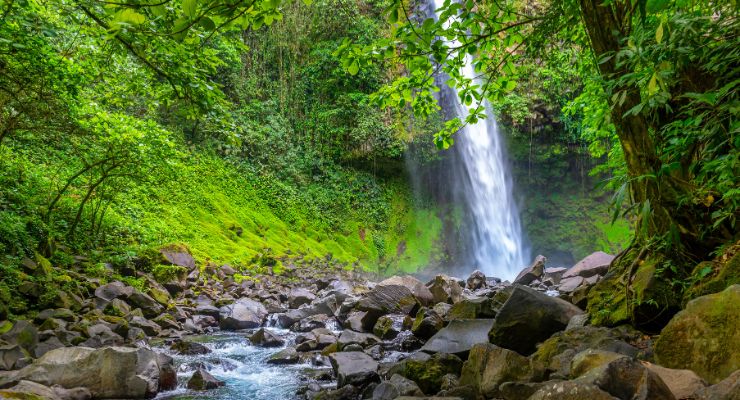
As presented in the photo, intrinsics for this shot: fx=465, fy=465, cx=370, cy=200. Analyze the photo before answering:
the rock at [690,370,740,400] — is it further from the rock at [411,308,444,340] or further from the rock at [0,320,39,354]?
the rock at [0,320,39,354]

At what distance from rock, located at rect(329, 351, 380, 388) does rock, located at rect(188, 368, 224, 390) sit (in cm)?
130

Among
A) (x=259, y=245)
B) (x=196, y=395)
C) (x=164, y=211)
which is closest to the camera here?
(x=196, y=395)

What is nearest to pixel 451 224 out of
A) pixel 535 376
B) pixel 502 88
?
pixel 502 88

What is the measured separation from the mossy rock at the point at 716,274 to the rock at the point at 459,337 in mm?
2102

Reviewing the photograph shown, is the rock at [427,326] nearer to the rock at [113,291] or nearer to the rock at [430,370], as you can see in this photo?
the rock at [430,370]

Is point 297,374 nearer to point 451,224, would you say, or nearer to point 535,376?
point 535,376

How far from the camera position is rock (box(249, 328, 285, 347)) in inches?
274

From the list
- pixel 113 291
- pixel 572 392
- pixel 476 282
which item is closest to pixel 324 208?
pixel 476 282

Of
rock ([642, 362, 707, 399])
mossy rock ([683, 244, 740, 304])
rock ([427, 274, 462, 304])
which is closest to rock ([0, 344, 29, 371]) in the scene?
rock ([642, 362, 707, 399])

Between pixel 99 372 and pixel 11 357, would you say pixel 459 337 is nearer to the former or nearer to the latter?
pixel 99 372

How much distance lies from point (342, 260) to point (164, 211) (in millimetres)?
6688

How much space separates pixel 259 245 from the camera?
14.7 m

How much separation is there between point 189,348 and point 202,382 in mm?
1549

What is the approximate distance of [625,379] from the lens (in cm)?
241
